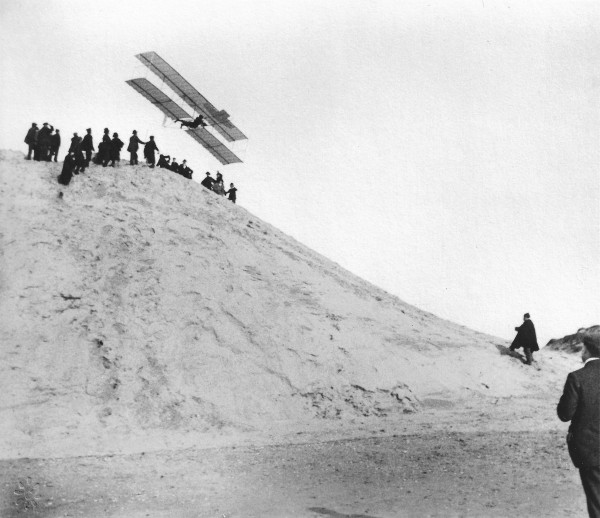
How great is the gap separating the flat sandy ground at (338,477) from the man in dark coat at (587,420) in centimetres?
238

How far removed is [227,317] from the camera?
48.5 ft

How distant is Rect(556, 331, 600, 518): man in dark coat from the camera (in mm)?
4969

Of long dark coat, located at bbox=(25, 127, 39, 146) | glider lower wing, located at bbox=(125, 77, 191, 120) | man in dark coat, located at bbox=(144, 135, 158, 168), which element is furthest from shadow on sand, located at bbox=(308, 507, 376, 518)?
glider lower wing, located at bbox=(125, 77, 191, 120)

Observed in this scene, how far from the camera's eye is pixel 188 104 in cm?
2303

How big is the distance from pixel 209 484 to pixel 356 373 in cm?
589

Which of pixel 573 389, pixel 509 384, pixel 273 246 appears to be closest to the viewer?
pixel 573 389

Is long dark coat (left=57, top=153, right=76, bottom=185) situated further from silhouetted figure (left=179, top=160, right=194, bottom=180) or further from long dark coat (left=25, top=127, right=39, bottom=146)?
silhouetted figure (left=179, top=160, right=194, bottom=180)

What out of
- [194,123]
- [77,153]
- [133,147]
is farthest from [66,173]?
[194,123]

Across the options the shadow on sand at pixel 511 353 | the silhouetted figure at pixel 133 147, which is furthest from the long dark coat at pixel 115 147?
the shadow on sand at pixel 511 353

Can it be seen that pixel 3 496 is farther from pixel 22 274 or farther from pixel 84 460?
pixel 22 274

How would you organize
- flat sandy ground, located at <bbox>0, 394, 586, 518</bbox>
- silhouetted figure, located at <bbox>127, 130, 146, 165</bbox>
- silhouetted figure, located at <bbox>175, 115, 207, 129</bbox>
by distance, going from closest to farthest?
1. flat sandy ground, located at <bbox>0, 394, 586, 518</bbox>
2. silhouetted figure, located at <bbox>127, 130, 146, 165</bbox>
3. silhouetted figure, located at <bbox>175, 115, 207, 129</bbox>

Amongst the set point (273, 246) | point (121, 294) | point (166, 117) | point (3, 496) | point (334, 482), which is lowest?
point (3, 496)

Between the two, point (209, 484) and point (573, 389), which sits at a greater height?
point (573, 389)

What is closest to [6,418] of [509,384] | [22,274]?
[22,274]
